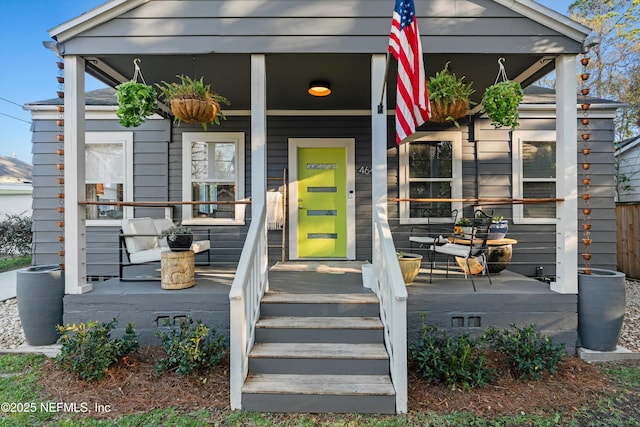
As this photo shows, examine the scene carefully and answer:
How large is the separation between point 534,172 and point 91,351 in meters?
6.02

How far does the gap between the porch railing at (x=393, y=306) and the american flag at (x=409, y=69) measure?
931 millimetres

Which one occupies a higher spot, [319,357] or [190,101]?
[190,101]

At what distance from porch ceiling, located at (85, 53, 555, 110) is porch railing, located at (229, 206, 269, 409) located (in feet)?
5.42

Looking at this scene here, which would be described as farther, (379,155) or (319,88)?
(319,88)

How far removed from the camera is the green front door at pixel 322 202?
5254mm

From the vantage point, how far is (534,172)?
210 inches

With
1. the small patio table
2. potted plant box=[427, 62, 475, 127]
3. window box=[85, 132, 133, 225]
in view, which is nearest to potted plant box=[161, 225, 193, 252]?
window box=[85, 132, 133, 225]

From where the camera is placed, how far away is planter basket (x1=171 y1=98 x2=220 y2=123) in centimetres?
315

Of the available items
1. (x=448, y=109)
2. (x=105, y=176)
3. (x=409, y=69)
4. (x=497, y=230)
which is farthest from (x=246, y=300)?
(x=105, y=176)

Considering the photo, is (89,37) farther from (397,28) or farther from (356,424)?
(356,424)

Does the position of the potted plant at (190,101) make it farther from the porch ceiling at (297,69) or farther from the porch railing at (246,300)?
the porch railing at (246,300)

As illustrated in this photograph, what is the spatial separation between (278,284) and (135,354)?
4.50 feet

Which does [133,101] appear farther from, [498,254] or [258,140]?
[498,254]

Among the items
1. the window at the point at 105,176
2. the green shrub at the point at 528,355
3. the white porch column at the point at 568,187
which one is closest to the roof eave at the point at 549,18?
the white porch column at the point at 568,187
